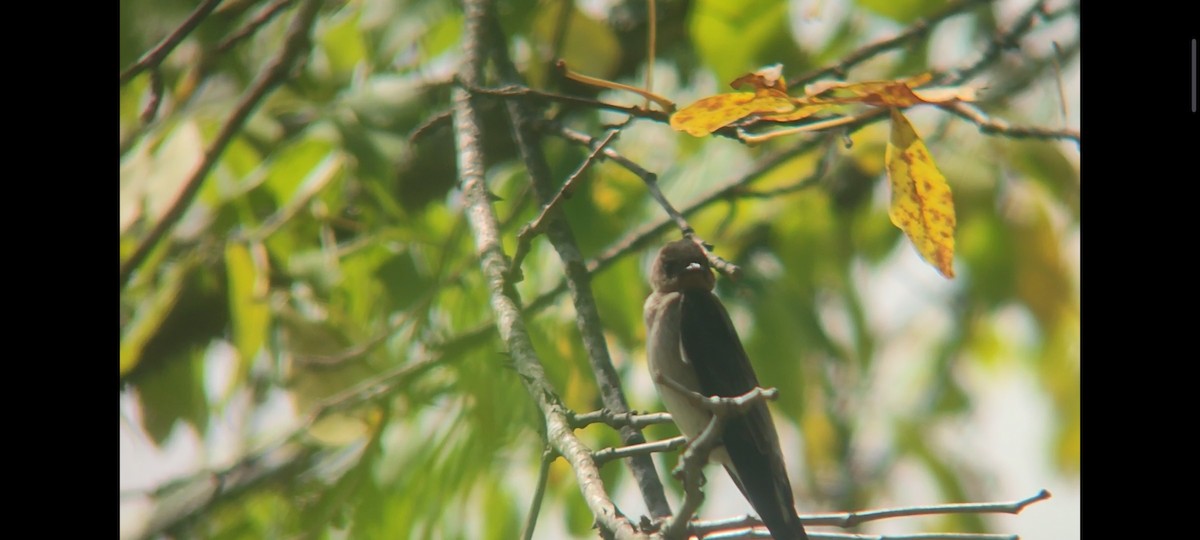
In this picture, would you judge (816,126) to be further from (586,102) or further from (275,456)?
(275,456)

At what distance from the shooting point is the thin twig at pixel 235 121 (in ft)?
11.8

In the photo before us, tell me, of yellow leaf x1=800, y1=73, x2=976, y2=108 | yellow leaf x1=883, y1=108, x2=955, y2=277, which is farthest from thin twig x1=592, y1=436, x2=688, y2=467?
yellow leaf x1=800, y1=73, x2=976, y2=108

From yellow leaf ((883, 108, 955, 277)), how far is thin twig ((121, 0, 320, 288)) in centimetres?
238

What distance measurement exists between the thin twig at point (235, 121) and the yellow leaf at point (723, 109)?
2083 mm

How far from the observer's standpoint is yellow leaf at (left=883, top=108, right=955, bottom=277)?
188 centimetres

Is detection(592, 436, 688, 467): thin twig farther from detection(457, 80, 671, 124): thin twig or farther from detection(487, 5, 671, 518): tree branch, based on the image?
detection(457, 80, 671, 124): thin twig

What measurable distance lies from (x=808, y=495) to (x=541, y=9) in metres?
5.29

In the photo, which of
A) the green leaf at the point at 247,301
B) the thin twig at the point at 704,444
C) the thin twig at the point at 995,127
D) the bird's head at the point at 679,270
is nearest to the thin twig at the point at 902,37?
the bird's head at the point at 679,270

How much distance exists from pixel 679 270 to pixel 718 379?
56 centimetres

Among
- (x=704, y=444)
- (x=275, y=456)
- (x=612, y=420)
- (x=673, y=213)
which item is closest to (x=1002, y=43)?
(x=673, y=213)

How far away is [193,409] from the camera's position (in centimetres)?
379

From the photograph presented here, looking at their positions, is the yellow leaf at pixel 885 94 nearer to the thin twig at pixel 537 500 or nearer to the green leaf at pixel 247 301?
the thin twig at pixel 537 500
